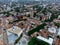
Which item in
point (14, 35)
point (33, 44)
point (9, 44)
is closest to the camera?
point (33, 44)

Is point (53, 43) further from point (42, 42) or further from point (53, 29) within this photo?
point (53, 29)

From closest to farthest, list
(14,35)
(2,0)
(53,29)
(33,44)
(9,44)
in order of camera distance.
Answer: (33,44)
(9,44)
(14,35)
(53,29)
(2,0)

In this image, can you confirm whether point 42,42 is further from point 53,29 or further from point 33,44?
point 53,29

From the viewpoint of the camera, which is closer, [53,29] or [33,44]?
[33,44]

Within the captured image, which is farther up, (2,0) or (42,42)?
(42,42)

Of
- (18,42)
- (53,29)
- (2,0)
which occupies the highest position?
(18,42)

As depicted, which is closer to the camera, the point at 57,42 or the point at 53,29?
the point at 57,42

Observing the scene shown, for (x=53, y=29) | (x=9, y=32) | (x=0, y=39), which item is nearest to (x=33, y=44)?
(x=0, y=39)

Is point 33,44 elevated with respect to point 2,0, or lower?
elevated

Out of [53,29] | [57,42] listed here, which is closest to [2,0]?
[53,29]
